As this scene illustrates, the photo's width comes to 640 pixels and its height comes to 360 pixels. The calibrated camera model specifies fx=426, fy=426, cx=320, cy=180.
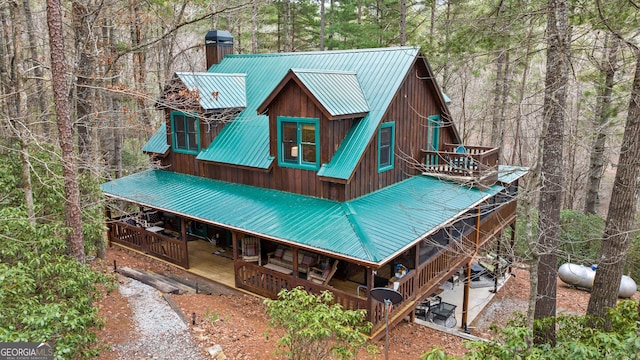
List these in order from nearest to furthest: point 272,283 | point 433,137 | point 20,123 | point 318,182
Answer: point 20,123 < point 272,283 < point 318,182 < point 433,137

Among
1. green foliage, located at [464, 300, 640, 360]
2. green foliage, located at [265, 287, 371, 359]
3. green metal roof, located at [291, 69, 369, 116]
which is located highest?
green metal roof, located at [291, 69, 369, 116]

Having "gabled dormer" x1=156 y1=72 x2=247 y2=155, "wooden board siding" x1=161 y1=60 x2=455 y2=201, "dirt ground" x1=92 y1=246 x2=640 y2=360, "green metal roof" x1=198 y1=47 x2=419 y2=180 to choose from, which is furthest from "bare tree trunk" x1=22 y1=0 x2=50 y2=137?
"green metal roof" x1=198 y1=47 x2=419 y2=180

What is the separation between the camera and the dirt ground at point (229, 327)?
29.0 feet

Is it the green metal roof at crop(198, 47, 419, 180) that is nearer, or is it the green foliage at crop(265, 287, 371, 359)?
the green foliage at crop(265, 287, 371, 359)

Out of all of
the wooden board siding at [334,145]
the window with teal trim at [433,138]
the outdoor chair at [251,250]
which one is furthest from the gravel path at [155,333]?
the window with teal trim at [433,138]

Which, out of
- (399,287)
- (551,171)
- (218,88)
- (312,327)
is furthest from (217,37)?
(312,327)

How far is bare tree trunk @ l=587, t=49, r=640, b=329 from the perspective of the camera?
7.64 m

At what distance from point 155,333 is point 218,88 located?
330 inches

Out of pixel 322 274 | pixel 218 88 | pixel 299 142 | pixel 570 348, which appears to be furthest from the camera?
pixel 218 88

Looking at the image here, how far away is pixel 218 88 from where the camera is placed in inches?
571

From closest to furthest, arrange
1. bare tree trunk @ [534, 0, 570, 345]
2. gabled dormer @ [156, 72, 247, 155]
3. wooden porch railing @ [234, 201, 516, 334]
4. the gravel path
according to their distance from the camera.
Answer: bare tree trunk @ [534, 0, 570, 345]
the gravel path
wooden porch railing @ [234, 201, 516, 334]
gabled dormer @ [156, 72, 247, 155]

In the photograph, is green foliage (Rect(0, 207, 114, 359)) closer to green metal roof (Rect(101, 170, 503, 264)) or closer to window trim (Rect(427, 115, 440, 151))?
green metal roof (Rect(101, 170, 503, 264))

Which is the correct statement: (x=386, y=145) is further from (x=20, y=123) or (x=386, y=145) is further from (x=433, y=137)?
(x=20, y=123)

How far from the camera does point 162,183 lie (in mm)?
14688
